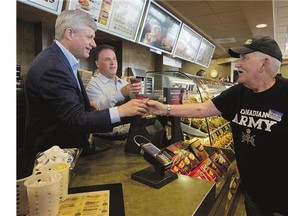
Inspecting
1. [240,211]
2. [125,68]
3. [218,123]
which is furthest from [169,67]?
[240,211]

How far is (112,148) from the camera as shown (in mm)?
1800

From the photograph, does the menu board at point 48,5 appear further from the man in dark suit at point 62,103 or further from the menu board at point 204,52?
the menu board at point 204,52

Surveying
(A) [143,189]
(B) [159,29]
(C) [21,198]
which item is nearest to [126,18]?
(B) [159,29]

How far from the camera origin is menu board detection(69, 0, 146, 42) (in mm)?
2852

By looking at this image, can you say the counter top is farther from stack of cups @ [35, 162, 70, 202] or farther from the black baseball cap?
the black baseball cap

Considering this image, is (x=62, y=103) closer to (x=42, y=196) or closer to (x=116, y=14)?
(x=42, y=196)

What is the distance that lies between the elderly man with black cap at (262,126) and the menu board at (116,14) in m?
1.93

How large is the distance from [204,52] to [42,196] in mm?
6891

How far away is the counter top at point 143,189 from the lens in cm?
95

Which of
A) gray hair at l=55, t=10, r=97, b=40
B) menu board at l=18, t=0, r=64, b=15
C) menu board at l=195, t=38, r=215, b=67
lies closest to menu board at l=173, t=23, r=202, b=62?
menu board at l=195, t=38, r=215, b=67

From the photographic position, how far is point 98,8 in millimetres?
2975

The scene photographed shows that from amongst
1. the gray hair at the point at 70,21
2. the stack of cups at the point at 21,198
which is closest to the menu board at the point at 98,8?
the gray hair at the point at 70,21
